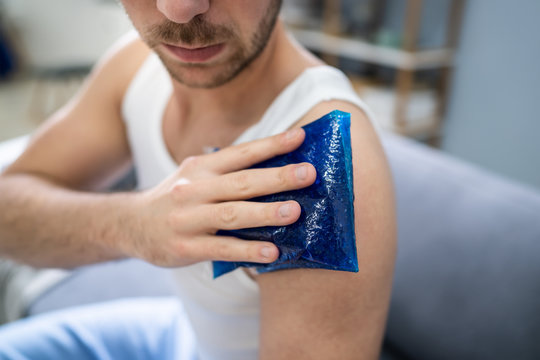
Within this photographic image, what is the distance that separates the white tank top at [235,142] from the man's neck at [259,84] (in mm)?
39

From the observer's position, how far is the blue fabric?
935 mm

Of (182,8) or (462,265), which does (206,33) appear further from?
(462,265)

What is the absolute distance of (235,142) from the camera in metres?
0.69

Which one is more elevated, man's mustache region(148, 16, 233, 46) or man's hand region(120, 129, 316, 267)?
man's mustache region(148, 16, 233, 46)

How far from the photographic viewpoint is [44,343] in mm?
942

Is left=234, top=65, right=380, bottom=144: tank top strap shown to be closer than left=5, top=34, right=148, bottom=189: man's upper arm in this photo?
Yes

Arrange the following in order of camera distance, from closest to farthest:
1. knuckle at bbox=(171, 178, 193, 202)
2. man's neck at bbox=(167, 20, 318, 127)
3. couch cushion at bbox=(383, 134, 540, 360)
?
1. knuckle at bbox=(171, 178, 193, 202)
2. man's neck at bbox=(167, 20, 318, 127)
3. couch cushion at bbox=(383, 134, 540, 360)

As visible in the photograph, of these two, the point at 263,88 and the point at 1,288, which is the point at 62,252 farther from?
the point at 1,288

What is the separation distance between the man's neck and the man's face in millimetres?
55

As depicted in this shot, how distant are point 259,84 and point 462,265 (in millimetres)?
656

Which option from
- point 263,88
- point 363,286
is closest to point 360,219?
point 363,286

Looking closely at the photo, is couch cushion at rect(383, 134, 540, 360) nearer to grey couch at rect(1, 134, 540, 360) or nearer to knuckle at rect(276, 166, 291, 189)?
grey couch at rect(1, 134, 540, 360)

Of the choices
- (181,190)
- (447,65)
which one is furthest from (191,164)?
(447,65)

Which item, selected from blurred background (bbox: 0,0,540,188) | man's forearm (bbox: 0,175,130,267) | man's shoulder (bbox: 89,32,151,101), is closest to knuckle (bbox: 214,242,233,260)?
man's forearm (bbox: 0,175,130,267)
